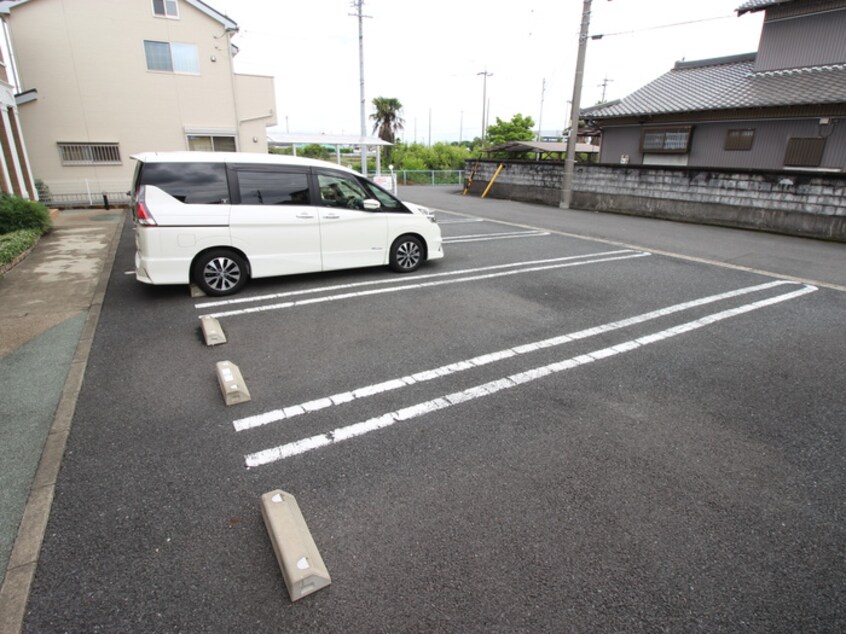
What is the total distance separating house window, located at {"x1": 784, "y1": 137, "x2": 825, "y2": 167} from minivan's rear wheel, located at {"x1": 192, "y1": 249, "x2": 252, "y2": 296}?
16374 mm

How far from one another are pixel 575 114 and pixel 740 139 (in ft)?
18.0

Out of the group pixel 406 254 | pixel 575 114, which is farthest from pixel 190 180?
pixel 575 114

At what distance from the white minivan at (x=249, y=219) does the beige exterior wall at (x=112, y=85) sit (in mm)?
12839

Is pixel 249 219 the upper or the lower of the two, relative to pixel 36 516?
upper

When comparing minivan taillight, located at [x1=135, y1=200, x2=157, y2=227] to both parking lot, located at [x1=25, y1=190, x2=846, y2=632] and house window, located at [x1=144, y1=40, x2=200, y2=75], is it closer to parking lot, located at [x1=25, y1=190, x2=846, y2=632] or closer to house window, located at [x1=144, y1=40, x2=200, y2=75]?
parking lot, located at [x1=25, y1=190, x2=846, y2=632]

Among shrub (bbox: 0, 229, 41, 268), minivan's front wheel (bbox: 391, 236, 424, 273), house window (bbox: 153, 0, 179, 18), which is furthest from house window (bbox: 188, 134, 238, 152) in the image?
minivan's front wheel (bbox: 391, 236, 424, 273)

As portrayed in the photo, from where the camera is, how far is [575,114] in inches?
599

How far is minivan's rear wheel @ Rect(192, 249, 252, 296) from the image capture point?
562 cm

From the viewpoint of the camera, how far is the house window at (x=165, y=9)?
50.6 feet

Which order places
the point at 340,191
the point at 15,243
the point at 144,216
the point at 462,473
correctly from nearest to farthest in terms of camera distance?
the point at 462,473 < the point at 144,216 < the point at 340,191 < the point at 15,243

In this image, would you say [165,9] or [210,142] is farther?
[210,142]

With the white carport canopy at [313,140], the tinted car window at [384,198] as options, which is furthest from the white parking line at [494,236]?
the white carport canopy at [313,140]

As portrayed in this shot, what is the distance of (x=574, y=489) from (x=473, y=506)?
60 cm

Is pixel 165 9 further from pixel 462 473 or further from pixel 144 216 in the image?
pixel 462 473
